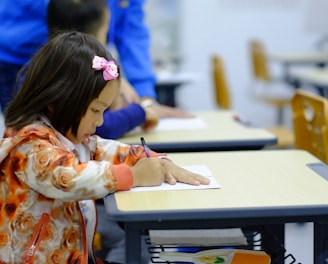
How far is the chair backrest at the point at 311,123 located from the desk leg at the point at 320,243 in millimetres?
527

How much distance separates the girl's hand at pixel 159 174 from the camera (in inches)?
59.4

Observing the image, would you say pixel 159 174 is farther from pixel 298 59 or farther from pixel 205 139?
pixel 298 59

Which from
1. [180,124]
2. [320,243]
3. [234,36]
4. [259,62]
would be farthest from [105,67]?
[234,36]

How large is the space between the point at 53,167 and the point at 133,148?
0.36 metres

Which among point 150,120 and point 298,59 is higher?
point 150,120

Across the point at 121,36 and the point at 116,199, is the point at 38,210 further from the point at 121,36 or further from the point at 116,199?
the point at 121,36

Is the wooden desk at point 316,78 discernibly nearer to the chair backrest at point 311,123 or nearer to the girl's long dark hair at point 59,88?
the chair backrest at point 311,123

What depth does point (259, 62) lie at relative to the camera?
19.9 ft

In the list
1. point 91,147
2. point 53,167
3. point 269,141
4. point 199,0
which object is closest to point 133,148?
point 91,147

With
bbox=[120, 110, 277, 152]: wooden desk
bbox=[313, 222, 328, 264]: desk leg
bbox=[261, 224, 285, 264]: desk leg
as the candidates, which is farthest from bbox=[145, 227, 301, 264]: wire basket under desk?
bbox=[120, 110, 277, 152]: wooden desk

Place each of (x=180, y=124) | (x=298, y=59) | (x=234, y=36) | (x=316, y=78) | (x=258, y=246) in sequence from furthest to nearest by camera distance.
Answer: (x=234, y=36)
(x=298, y=59)
(x=316, y=78)
(x=180, y=124)
(x=258, y=246)

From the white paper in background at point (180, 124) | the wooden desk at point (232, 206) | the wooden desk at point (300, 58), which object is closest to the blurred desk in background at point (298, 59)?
the wooden desk at point (300, 58)

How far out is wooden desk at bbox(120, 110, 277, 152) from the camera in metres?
2.11

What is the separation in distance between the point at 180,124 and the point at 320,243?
102 cm
